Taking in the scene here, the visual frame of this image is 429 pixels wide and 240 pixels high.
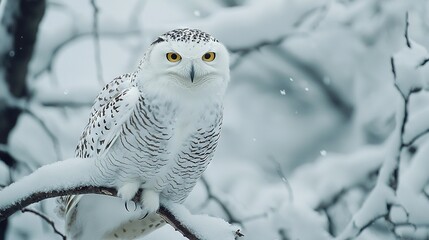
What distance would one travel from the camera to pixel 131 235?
5.50 feet

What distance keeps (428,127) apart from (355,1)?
2.62ft

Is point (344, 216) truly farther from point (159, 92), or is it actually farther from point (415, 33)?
point (159, 92)

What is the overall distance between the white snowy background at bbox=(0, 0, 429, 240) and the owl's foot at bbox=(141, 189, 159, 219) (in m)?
1.00

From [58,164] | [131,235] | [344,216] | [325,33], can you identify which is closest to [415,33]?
[325,33]

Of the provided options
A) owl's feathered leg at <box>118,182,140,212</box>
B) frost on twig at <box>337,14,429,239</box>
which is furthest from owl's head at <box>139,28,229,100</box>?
frost on twig at <box>337,14,429,239</box>

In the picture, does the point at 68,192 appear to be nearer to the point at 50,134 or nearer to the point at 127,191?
the point at 127,191

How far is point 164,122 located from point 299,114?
184 cm

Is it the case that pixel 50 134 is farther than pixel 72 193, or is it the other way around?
pixel 50 134

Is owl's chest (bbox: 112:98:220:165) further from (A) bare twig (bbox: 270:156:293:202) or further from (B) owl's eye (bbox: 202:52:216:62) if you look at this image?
(A) bare twig (bbox: 270:156:293:202)

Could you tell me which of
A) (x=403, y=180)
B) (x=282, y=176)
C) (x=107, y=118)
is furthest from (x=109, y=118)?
(x=403, y=180)

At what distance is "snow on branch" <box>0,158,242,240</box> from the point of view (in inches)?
51.7

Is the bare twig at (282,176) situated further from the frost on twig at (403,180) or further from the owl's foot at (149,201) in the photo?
the owl's foot at (149,201)

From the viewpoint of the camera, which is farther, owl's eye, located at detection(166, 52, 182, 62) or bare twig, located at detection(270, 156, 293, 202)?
bare twig, located at detection(270, 156, 293, 202)

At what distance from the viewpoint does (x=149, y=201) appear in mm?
1502
